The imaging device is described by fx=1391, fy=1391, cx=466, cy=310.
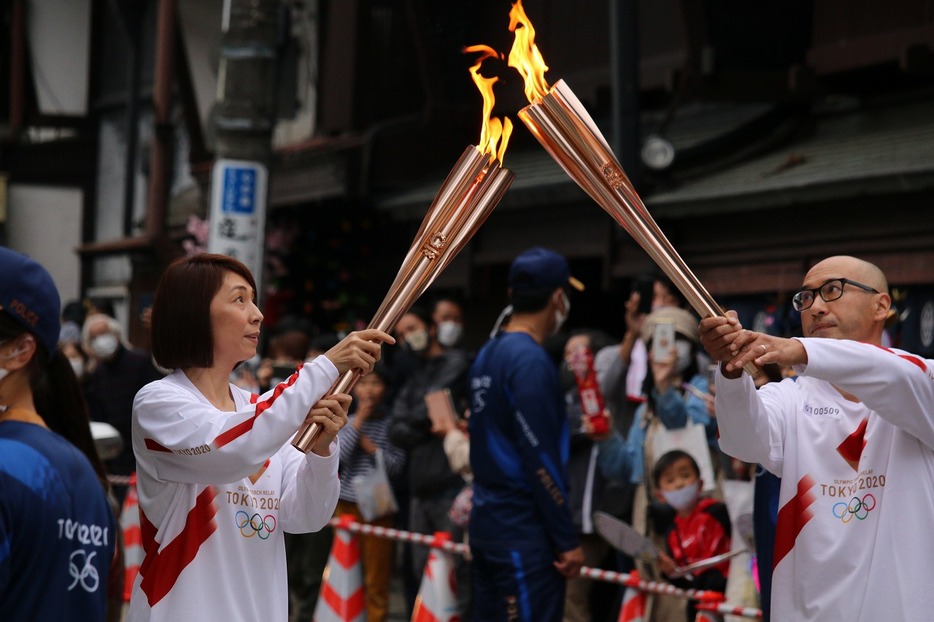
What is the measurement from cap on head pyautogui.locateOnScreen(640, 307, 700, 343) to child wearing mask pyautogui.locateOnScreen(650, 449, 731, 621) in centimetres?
66

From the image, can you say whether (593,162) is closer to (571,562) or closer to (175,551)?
(175,551)

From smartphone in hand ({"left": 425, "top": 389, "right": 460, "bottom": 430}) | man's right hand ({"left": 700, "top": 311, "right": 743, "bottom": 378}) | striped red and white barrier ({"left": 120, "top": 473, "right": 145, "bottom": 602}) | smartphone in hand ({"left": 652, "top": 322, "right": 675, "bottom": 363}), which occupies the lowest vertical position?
striped red and white barrier ({"left": 120, "top": 473, "right": 145, "bottom": 602})

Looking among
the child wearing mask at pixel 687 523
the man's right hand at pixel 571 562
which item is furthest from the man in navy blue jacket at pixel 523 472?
the child wearing mask at pixel 687 523

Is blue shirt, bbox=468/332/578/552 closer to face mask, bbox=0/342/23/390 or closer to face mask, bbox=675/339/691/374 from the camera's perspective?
face mask, bbox=675/339/691/374

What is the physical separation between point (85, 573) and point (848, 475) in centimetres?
208

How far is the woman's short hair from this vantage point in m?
3.49

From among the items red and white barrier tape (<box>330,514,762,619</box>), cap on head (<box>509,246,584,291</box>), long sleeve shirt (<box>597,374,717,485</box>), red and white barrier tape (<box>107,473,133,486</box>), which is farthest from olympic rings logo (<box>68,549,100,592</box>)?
red and white barrier tape (<box>107,473,133,486</box>)

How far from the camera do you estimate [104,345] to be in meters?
9.88

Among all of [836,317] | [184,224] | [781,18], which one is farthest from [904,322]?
[184,224]

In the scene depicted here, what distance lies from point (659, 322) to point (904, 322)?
1.87 meters

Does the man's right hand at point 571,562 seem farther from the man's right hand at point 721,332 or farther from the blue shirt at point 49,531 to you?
the blue shirt at point 49,531

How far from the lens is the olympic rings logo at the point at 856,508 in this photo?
3.83 meters

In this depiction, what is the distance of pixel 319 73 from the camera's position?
13.4m

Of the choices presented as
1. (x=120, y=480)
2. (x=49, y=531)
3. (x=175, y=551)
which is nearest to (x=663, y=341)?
(x=175, y=551)
